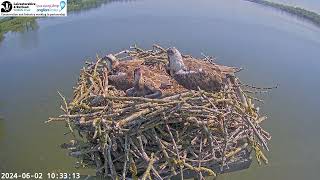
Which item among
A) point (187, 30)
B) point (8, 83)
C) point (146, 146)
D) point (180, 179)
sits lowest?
point (8, 83)

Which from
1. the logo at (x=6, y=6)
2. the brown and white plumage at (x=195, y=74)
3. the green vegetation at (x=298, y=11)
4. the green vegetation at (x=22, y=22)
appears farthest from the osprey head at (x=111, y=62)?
the green vegetation at (x=298, y=11)

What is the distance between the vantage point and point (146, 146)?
2.83 meters

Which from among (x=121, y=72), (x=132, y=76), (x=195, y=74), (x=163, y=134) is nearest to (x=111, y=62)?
(x=121, y=72)

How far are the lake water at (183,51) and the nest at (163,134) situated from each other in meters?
4.12

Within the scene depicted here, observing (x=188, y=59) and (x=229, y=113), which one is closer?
(x=229, y=113)

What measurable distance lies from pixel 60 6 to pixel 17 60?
1.78 metres

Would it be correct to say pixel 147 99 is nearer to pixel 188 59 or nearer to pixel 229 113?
pixel 229 113

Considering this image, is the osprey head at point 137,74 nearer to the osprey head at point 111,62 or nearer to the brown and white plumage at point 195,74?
the brown and white plumage at point 195,74

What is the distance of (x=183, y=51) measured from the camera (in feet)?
36.7

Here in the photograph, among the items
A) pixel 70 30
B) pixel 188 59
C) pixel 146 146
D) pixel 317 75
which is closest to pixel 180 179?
pixel 146 146

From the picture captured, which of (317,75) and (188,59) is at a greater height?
(188,59)

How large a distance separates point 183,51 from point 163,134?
27.8 ft

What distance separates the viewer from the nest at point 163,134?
2738 millimetres

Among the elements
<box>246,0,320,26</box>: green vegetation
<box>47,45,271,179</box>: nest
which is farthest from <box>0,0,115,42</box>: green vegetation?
<box>47,45,271,179</box>: nest
